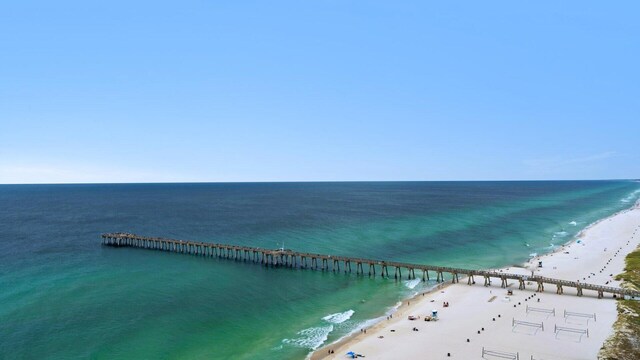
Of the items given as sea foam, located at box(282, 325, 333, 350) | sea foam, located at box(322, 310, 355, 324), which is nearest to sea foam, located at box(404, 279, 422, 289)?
sea foam, located at box(322, 310, 355, 324)

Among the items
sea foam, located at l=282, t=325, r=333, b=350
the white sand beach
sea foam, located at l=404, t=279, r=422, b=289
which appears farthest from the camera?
sea foam, located at l=404, t=279, r=422, b=289

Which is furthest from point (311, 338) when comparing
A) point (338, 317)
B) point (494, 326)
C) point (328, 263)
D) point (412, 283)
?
point (328, 263)

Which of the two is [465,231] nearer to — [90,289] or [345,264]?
[345,264]

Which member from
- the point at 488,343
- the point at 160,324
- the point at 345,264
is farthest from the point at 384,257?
the point at 160,324

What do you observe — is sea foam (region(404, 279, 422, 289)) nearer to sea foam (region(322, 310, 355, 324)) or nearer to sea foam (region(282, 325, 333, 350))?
sea foam (region(322, 310, 355, 324))

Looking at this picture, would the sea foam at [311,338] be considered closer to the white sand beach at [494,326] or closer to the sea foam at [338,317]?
the white sand beach at [494,326]

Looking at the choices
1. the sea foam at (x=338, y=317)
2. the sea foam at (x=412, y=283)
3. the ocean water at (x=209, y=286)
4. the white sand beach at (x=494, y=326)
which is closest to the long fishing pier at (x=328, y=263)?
the white sand beach at (x=494, y=326)
